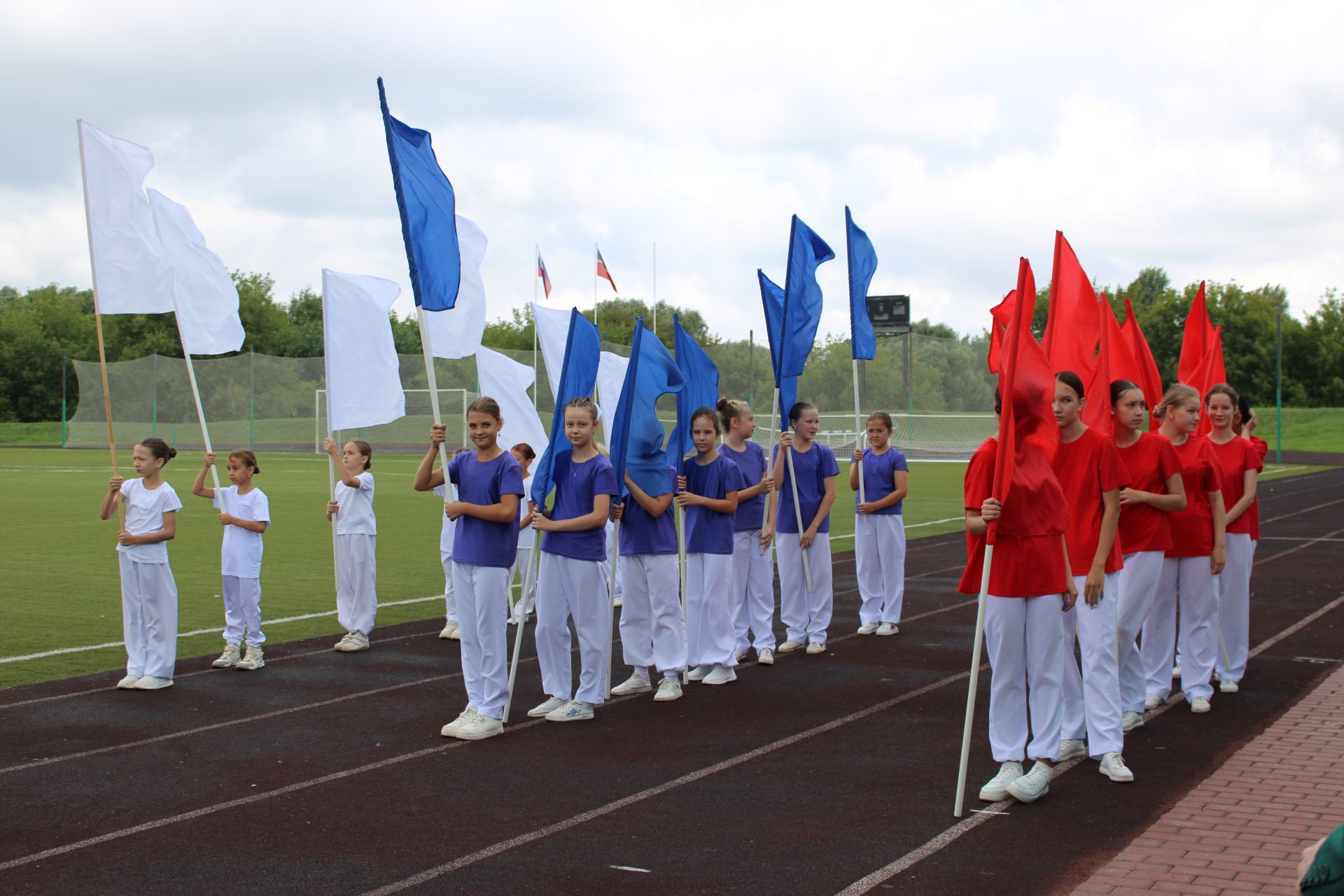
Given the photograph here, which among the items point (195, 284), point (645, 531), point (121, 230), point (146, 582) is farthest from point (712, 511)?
point (121, 230)

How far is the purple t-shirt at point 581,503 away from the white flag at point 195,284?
10.6 ft

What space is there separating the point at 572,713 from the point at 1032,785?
2966mm

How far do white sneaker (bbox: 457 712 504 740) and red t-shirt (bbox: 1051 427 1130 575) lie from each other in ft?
11.0

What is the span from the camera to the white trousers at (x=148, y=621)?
28.1 feet

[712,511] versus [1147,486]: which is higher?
[1147,486]

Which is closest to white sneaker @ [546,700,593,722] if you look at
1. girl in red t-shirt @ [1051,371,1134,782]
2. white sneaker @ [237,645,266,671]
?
white sneaker @ [237,645,266,671]

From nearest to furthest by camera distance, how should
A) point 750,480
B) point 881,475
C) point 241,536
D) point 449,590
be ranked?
point 241,536 < point 750,480 < point 449,590 < point 881,475

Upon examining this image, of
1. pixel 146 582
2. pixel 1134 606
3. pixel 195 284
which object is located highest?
pixel 195 284

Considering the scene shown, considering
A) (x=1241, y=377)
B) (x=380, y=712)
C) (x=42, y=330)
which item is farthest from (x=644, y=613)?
(x=42, y=330)

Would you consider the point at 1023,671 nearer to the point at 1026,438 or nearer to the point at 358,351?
→ the point at 1026,438

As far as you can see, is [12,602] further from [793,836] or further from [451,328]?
[793,836]

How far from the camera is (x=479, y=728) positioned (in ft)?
23.7

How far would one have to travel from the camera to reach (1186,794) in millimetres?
5859

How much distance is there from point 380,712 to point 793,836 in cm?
348
